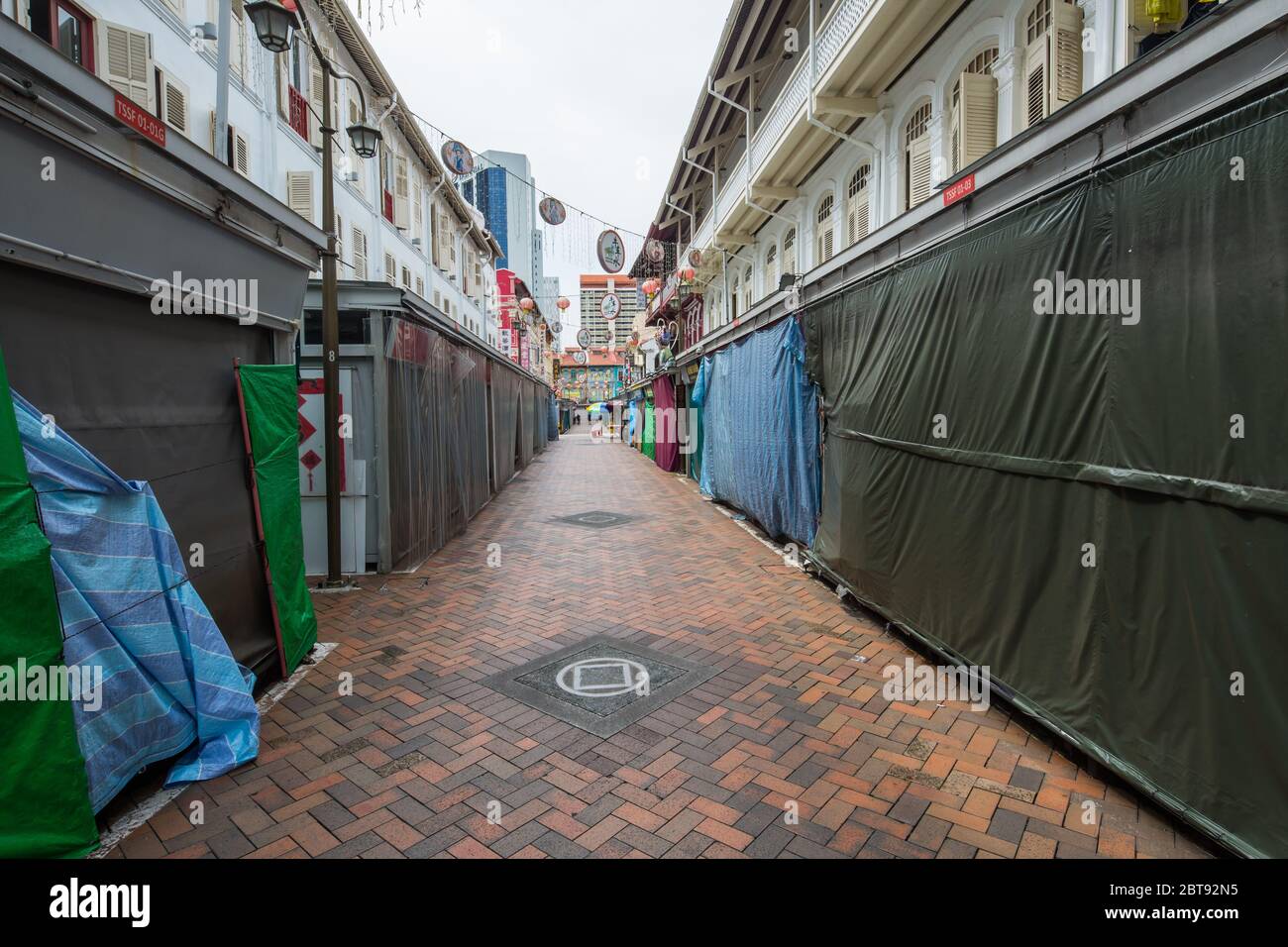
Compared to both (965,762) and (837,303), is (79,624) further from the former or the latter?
(837,303)

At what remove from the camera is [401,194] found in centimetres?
2000

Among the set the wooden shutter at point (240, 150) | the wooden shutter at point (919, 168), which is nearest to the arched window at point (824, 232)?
the wooden shutter at point (919, 168)

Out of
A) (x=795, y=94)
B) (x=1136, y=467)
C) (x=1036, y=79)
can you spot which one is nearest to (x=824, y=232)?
(x=795, y=94)

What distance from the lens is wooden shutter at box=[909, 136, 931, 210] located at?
856 centimetres

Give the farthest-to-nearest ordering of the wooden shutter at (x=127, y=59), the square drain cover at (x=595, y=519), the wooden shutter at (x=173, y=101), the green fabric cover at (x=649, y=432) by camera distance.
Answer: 1. the green fabric cover at (x=649, y=432)
2. the square drain cover at (x=595, y=519)
3. the wooden shutter at (x=173, y=101)
4. the wooden shutter at (x=127, y=59)

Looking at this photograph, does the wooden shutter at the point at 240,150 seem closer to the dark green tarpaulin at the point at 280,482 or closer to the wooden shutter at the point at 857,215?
the dark green tarpaulin at the point at 280,482

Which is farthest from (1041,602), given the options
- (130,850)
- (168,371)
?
(168,371)

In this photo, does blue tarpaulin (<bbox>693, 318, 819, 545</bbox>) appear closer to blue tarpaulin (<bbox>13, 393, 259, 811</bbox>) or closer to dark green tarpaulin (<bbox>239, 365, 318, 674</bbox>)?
dark green tarpaulin (<bbox>239, 365, 318, 674</bbox>)

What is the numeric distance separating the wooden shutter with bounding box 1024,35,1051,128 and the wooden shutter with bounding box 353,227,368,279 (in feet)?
45.5

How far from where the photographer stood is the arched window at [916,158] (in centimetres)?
859

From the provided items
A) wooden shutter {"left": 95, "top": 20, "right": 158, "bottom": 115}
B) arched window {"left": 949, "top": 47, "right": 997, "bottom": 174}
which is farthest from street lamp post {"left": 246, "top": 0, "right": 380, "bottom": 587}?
arched window {"left": 949, "top": 47, "right": 997, "bottom": 174}

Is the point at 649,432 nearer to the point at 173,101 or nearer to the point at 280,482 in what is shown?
the point at 173,101

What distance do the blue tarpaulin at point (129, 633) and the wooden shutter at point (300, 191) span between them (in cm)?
1163

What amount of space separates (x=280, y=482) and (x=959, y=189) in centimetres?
539
